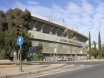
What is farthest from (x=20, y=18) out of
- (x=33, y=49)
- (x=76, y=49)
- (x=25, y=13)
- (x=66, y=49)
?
(x=76, y=49)

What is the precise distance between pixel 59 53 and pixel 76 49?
2217 centimetres

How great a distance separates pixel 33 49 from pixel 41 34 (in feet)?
27.5

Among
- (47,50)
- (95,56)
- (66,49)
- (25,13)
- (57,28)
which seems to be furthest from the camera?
(95,56)

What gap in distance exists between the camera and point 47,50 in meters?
87.1

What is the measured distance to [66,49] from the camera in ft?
343

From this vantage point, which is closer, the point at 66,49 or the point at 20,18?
the point at 20,18

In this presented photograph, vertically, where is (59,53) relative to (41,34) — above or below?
below

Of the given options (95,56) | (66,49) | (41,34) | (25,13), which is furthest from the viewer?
(95,56)

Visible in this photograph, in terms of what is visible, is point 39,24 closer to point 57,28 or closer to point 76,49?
point 57,28

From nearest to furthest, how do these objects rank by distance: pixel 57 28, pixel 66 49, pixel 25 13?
pixel 25 13, pixel 57 28, pixel 66 49

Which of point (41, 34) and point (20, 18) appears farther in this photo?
point (41, 34)

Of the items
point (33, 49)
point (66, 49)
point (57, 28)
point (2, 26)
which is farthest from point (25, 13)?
point (66, 49)

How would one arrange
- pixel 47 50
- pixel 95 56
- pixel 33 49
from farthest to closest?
1. pixel 95 56
2. pixel 47 50
3. pixel 33 49

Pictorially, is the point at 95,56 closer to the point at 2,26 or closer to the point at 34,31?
the point at 34,31
